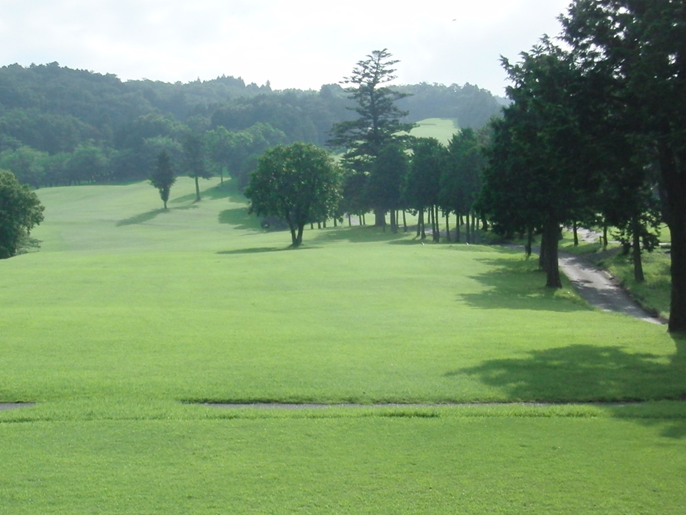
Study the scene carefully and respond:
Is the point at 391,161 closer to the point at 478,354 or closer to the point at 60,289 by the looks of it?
the point at 60,289

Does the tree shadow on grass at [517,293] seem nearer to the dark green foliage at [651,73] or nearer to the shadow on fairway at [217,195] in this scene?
the dark green foliage at [651,73]

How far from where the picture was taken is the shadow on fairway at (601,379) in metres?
11.7

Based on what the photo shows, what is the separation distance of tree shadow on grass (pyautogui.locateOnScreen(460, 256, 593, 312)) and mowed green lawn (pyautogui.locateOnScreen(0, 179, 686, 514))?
7.86 feet

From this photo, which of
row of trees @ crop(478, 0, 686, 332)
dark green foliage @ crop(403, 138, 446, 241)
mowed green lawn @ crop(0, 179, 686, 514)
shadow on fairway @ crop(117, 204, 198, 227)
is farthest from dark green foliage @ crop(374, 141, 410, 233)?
row of trees @ crop(478, 0, 686, 332)

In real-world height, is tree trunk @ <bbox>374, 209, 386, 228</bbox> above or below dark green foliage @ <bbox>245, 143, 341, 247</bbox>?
below

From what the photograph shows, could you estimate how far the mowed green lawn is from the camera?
7.94 meters

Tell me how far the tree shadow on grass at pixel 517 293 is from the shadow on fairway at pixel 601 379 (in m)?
13.8

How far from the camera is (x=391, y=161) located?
94.9 m

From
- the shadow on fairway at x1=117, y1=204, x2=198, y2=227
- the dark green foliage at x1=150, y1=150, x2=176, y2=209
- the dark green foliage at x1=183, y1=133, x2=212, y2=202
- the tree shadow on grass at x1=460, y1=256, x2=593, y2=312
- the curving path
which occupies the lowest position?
the curving path

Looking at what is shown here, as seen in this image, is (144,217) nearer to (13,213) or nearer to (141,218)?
(141,218)

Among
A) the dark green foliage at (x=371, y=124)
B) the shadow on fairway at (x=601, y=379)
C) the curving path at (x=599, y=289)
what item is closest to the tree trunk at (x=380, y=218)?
the dark green foliage at (x=371, y=124)

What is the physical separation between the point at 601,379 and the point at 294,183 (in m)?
59.8

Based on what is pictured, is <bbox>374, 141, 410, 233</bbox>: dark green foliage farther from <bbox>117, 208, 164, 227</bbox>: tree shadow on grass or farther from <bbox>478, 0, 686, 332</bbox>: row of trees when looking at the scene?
<bbox>478, 0, 686, 332</bbox>: row of trees

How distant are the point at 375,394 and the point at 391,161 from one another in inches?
3285
